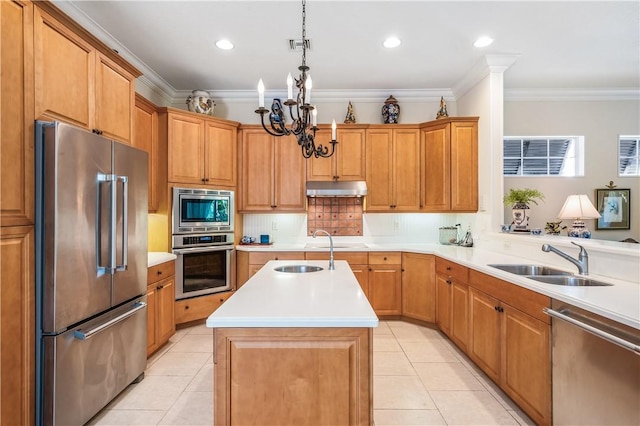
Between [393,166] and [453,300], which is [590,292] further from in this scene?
[393,166]

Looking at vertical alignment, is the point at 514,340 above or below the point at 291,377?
below

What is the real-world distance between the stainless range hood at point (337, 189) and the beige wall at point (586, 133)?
7.49 ft

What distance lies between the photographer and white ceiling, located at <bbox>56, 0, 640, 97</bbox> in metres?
2.50

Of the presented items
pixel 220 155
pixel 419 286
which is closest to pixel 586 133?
pixel 419 286

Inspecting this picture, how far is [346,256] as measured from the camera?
3.79 m

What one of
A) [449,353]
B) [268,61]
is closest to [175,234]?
[268,61]

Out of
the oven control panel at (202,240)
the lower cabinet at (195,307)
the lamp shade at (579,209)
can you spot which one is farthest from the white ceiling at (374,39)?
the lower cabinet at (195,307)

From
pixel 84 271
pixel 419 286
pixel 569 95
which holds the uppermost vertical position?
pixel 569 95

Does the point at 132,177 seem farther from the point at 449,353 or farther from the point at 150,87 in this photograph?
the point at 449,353

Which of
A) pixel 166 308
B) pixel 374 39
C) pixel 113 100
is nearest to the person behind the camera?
pixel 113 100

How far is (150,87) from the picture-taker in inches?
146

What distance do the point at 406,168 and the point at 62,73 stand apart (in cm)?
345

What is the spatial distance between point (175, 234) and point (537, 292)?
10.6 feet

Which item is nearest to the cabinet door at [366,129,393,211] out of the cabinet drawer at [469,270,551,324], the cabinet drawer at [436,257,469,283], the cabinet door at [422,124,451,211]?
the cabinet door at [422,124,451,211]
